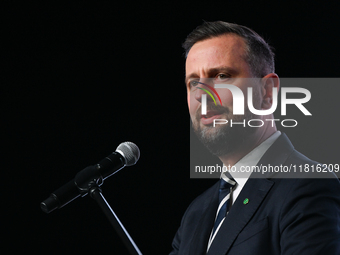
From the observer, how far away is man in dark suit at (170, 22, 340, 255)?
136 centimetres

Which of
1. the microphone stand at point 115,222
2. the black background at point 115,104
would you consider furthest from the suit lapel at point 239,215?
the black background at point 115,104

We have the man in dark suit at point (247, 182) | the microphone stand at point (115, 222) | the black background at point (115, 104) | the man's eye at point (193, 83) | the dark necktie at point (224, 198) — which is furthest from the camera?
the black background at point (115, 104)

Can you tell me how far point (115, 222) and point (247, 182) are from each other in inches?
26.4

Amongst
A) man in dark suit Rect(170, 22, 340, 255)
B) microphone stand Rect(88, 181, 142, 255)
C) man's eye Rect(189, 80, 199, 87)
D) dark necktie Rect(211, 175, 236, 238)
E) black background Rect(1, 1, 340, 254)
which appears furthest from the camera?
black background Rect(1, 1, 340, 254)

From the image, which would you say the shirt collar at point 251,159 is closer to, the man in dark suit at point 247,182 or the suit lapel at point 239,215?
the man in dark suit at point 247,182

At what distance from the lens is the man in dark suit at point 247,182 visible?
4.46 ft

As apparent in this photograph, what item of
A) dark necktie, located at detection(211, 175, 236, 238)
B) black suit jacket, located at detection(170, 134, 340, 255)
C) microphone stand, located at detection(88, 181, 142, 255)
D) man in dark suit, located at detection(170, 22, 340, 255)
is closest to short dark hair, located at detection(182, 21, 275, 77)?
man in dark suit, located at detection(170, 22, 340, 255)

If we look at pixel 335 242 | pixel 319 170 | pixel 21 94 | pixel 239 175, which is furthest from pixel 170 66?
pixel 335 242

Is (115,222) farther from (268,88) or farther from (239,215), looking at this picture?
(268,88)

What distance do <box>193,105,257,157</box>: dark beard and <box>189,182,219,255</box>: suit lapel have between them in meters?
0.32

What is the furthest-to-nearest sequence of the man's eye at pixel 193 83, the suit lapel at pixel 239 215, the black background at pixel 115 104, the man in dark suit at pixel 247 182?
the black background at pixel 115 104 < the man's eye at pixel 193 83 < the suit lapel at pixel 239 215 < the man in dark suit at pixel 247 182

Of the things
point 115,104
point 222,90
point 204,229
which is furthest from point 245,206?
point 115,104

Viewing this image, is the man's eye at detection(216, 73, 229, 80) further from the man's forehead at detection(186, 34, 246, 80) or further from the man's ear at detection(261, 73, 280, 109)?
the man's ear at detection(261, 73, 280, 109)

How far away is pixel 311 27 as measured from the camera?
3350 mm
